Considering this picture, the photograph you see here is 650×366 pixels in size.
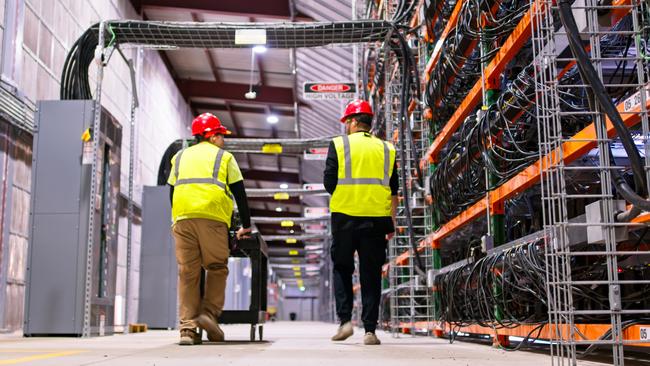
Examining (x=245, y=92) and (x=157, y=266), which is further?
(x=245, y=92)

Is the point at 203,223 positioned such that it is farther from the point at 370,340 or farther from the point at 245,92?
the point at 245,92

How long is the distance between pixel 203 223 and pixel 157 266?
21.0ft

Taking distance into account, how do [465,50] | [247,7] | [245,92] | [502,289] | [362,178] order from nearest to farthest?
1. [502,289]
2. [362,178]
3. [465,50]
4. [247,7]
5. [245,92]

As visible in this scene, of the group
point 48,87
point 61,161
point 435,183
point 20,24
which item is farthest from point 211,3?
point 435,183

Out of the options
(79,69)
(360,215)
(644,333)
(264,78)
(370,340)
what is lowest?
(370,340)

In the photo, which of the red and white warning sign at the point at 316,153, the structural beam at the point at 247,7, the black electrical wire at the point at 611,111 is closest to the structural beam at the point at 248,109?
the structural beam at the point at 247,7

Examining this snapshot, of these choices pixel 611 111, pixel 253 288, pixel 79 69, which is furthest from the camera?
pixel 79 69

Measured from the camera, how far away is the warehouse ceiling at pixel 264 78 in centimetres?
1384

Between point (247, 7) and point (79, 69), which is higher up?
point (247, 7)

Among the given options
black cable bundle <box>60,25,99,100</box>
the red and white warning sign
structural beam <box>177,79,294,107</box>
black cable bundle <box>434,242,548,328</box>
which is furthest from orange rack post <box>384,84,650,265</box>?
structural beam <box>177,79,294,107</box>

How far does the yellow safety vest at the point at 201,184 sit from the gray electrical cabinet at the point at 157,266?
6.17 metres

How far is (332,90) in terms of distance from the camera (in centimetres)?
1060

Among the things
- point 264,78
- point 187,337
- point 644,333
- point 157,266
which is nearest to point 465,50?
point 187,337

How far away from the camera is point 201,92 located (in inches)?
764
